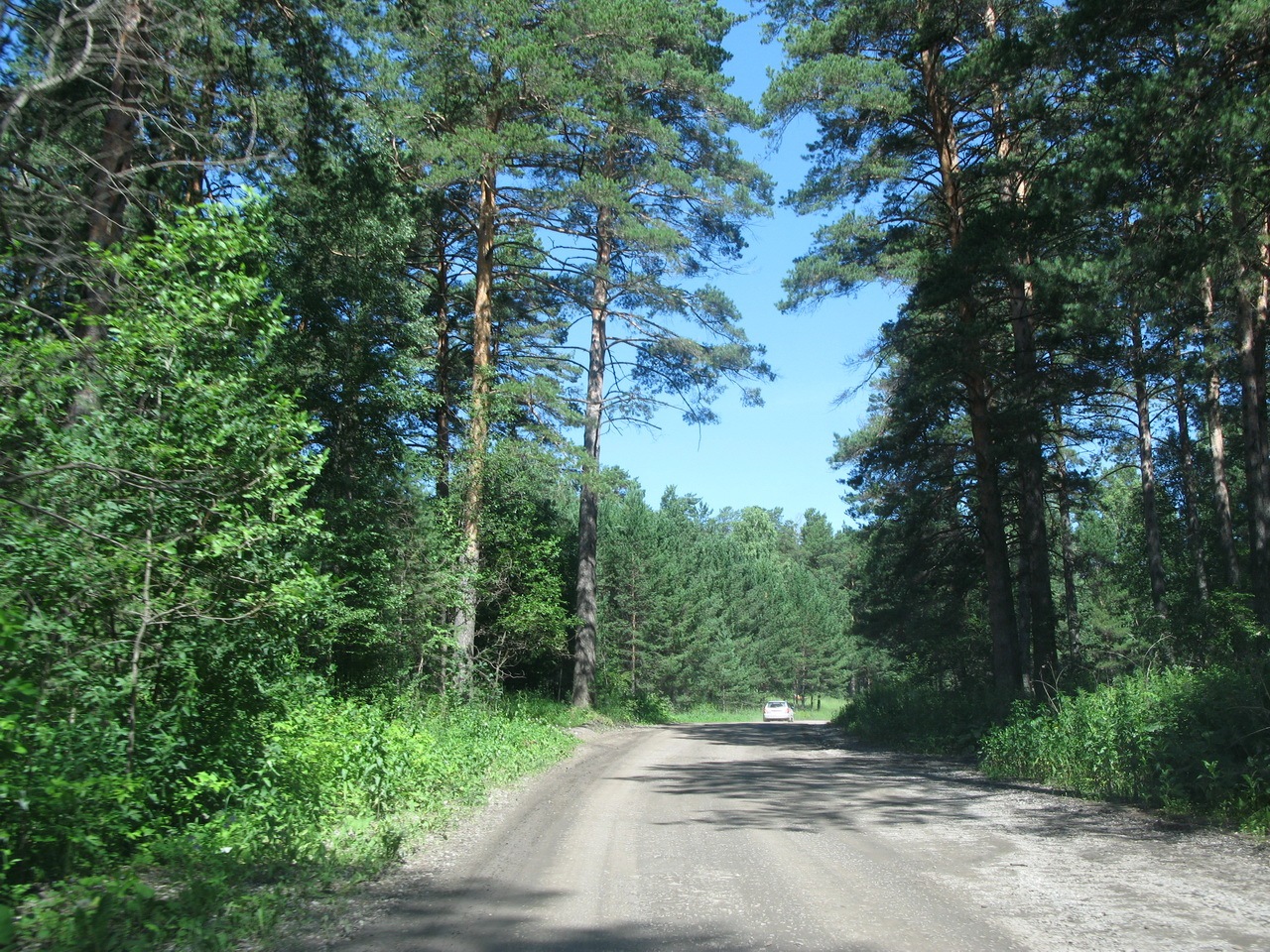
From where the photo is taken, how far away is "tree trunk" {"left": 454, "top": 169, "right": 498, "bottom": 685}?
1777cm

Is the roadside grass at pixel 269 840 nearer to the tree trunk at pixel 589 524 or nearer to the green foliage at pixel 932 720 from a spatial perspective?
the green foliage at pixel 932 720

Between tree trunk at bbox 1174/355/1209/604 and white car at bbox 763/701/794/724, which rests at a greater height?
tree trunk at bbox 1174/355/1209/604

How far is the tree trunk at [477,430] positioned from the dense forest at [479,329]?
84mm

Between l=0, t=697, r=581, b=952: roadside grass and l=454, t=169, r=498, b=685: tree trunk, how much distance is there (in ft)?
17.9

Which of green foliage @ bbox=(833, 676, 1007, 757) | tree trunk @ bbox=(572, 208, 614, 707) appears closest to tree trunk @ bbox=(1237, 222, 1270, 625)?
green foliage @ bbox=(833, 676, 1007, 757)

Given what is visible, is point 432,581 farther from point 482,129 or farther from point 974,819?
point 974,819

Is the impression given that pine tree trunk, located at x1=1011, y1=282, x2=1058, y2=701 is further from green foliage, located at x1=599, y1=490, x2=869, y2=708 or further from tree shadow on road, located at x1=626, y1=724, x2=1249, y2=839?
green foliage, located at x1=599, y1=490, x2=869, y2=708

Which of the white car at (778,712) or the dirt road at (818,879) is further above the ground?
the dirt road at (818,879)

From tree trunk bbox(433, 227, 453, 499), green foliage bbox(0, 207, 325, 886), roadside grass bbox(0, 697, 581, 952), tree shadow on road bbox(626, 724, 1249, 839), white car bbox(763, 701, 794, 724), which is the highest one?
tree trunk bbox(433, 227, 453, 499)

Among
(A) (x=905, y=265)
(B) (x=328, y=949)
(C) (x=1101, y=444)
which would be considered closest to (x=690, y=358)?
(A) (x=905, y=265)

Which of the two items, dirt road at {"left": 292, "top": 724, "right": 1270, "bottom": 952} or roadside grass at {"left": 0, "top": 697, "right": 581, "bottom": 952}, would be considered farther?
dirt road at {"left": 292, "top": 724, "right": 1270, "bottom": 952}

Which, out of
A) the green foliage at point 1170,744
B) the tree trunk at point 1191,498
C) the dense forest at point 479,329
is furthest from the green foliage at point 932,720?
the tree trunk at point 1191,498

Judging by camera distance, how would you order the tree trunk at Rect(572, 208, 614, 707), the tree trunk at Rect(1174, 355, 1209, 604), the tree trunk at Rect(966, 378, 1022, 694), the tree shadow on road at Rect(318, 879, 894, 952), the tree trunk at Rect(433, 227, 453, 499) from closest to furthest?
the tree shadow on road at Rect(318, 879, 894, 952) < the tree trunk at Rect(966, 378, 1022, 694) < the tree trunk at Rect(433, 227, 453, 499) < the tree trunk at Rect(572, 208, 614, 707) < the tree trunk at Rect(1174, 355, 1209, 604)

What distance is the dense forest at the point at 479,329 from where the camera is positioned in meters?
6.94
